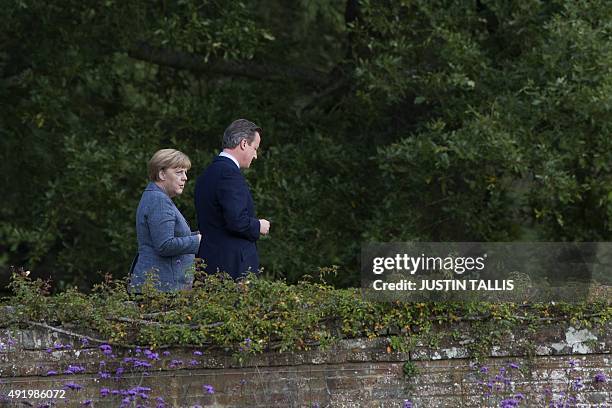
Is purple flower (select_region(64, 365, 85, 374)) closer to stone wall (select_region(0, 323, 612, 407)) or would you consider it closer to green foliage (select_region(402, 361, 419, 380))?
stone wall (select_region(0, 323, 612, 407))

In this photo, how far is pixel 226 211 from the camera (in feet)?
22.5

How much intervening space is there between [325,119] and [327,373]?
227 inches

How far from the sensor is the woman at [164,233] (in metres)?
6.70

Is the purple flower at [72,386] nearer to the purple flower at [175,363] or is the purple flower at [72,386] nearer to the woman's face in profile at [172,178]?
the purple flower at [175,363]

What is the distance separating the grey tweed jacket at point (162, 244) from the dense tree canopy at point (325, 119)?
351 centimetres

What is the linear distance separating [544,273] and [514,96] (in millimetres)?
1543

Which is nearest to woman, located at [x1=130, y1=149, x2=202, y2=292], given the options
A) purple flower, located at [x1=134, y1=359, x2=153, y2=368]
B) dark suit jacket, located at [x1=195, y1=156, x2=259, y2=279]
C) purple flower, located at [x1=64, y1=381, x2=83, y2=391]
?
dark suit jacket, located at [x1=195, y1=156, x2=259, y2=279]

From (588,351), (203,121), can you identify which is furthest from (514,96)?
(588,351)

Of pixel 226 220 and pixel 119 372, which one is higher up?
pixel 226 220

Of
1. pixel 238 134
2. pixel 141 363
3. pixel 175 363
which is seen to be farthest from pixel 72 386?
pixel 238 134

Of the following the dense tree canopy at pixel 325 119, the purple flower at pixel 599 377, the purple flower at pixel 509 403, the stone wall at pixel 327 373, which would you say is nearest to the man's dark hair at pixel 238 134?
the stone wall at pixel 327 373

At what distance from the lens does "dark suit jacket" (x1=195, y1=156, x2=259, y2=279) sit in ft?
22.5

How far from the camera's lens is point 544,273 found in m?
10.2

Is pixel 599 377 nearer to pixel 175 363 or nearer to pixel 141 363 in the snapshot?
pixel 175 363
